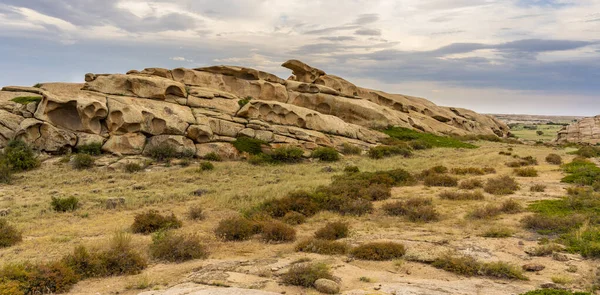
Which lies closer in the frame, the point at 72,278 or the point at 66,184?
the point at 72,278

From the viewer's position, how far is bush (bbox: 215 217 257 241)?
11.7 m

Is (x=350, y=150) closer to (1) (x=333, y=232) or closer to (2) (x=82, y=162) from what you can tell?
(2) (x=82, y=162)

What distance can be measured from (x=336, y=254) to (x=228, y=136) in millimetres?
23000

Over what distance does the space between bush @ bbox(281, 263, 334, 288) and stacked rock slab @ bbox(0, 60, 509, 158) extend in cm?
2193

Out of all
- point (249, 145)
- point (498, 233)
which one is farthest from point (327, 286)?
point (249, 145)

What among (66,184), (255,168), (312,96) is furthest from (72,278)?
(312,96)

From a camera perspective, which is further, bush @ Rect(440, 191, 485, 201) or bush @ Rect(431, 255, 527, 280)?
bush @ Rect(440, 191, 485, 201)

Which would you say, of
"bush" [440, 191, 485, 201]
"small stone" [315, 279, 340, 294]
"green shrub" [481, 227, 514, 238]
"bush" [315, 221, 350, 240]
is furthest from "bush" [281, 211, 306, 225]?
"bush" [440, 191, 485, 201]

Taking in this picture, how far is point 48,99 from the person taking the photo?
1065 inches

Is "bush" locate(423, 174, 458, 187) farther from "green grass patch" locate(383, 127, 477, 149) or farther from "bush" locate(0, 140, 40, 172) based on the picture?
"bush" locate(0, 140, 40, 172)

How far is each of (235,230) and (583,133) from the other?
206ft

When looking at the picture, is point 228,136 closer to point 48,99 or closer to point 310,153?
point 310,153

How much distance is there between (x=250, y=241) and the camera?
11477mm

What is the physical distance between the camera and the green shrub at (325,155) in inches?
1176
